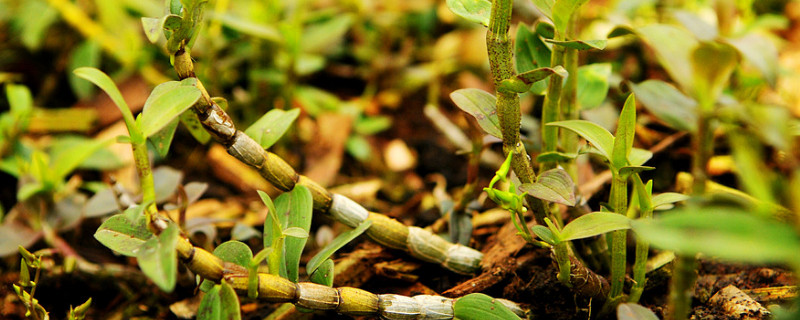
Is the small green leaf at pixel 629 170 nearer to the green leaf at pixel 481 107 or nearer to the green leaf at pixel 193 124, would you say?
the green leaf at pixel 481 107

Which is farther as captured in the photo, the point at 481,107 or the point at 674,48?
the point at 481,107

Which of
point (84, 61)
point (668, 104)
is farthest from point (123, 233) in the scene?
point (84, 61)

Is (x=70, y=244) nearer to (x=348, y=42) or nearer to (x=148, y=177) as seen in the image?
(x=148, y=177)

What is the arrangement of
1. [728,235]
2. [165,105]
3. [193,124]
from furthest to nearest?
[193,124]
[165,105]
[728,235]

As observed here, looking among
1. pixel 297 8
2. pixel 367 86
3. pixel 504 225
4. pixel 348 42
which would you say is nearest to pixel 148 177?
pixel 504 225

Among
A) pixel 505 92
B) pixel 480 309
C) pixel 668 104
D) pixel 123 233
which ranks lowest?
pixel 480 309

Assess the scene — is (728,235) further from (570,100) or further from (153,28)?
(153,28)
